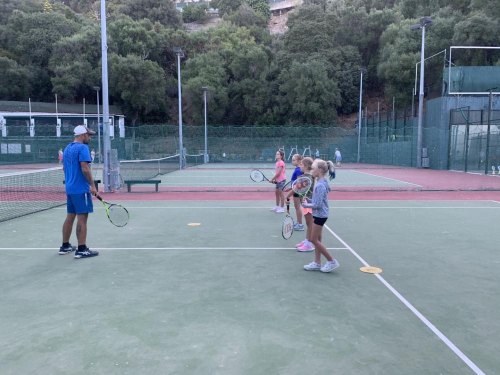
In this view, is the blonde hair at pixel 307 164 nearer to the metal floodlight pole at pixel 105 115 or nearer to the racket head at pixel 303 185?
the racket head at pixel 303 185

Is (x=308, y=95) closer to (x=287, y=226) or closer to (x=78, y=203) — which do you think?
(x=287, y=226)

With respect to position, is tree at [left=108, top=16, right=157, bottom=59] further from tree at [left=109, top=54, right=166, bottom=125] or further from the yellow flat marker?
the yellow flat marker

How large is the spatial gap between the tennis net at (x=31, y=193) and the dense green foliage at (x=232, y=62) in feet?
130

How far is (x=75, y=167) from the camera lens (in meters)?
7.12

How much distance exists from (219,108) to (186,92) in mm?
4442

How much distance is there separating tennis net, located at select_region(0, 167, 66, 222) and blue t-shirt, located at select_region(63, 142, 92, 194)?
16.3ft

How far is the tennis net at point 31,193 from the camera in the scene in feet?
40.6

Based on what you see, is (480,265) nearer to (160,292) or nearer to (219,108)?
(160,292)

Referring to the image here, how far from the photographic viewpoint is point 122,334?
4340 mm

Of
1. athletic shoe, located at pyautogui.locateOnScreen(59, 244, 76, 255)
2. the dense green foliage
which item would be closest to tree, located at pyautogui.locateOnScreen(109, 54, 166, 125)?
the dense green foliage

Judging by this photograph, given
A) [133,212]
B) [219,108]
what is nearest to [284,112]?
[219,108]

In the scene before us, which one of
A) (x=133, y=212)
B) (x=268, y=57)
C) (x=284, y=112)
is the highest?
(x=268, y=57)

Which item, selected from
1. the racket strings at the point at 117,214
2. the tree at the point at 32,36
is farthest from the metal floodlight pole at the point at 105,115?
the tree at the point at 32,36

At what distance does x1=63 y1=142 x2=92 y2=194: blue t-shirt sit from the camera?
706 cm
